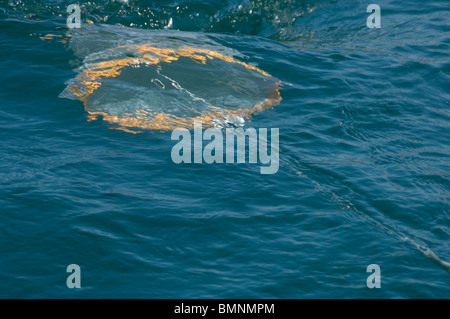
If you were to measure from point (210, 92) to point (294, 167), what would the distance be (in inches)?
71.2

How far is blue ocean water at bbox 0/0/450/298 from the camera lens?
462 cm

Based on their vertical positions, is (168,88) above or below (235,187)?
above

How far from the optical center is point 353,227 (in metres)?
5.32

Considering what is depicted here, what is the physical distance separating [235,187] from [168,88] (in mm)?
2088

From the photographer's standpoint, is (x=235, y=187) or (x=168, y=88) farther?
(x=168, y=88)

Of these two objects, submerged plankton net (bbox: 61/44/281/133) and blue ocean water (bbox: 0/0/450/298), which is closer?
blue ocean water (bbox: 0/0/450/298)

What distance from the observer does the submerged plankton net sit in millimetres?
6926

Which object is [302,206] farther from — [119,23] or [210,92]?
[119,23]

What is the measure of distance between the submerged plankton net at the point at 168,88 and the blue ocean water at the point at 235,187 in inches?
6.0

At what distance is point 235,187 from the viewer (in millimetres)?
5863

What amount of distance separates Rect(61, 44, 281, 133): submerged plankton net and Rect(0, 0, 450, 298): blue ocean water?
0.50 feet

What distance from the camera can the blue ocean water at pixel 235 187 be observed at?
462 centimetres
